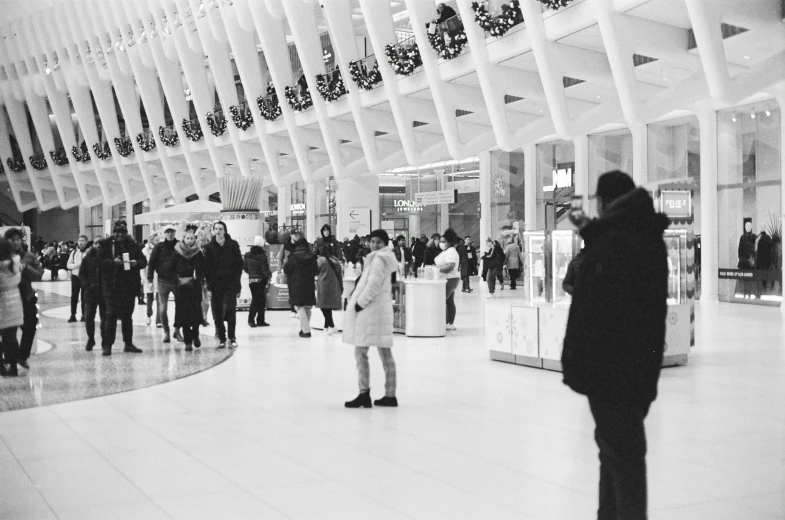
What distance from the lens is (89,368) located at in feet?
34.9

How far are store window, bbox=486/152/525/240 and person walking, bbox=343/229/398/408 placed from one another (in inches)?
837

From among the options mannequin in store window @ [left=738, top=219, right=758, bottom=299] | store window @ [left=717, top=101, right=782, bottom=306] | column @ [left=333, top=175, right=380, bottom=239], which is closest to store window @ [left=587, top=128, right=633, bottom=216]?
store window @ [left=717, top=101, right=782, bottom=306]

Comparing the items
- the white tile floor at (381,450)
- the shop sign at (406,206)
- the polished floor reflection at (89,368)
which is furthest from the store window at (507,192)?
the white tile floor at (381,450)

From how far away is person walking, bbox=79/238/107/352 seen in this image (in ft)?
38.8

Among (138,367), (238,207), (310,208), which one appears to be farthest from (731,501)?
(310,208)

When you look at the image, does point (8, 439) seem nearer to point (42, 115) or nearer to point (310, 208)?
point (310, 208)

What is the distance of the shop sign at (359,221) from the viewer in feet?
106

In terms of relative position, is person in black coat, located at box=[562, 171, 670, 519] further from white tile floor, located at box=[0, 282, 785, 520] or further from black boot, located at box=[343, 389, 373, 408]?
black boot, located at box=[343, 389, 373, 408]

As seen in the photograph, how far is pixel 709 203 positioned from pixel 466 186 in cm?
1465

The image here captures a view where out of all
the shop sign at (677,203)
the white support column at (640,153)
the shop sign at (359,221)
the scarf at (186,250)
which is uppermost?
the white support column at (640,153)

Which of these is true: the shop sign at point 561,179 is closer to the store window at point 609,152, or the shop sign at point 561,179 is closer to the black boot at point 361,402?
the store window at point 609,152

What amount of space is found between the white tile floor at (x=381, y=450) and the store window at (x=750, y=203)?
10.7 m

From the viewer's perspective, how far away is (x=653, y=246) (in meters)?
3.68

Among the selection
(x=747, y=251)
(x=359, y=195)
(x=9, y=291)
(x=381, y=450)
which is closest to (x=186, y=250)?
(x=9, y=291)
